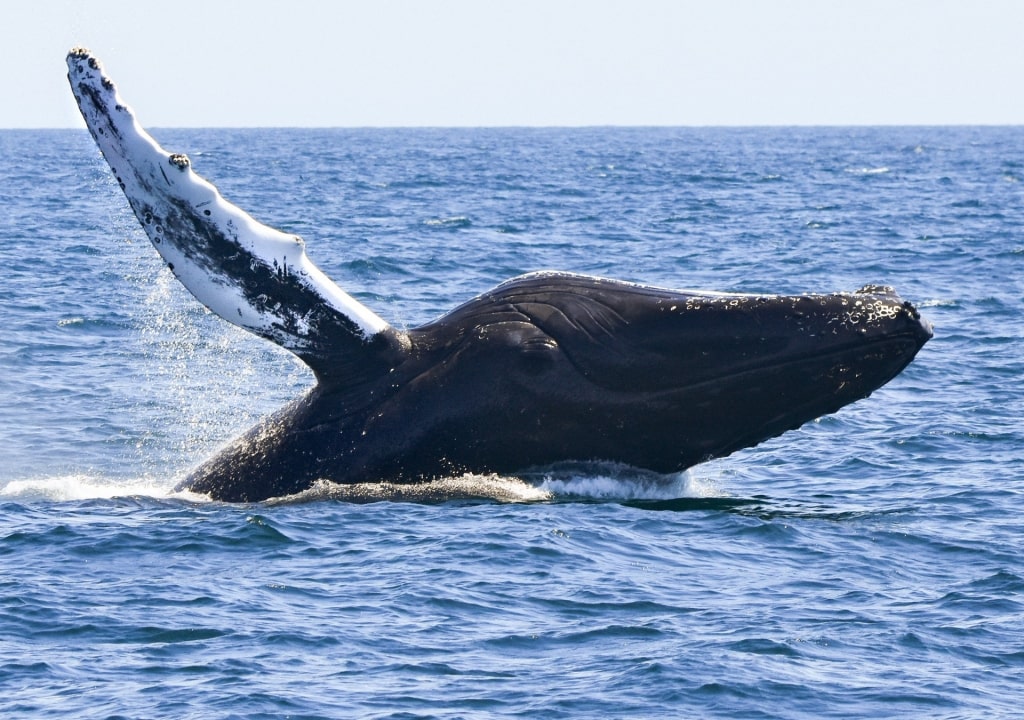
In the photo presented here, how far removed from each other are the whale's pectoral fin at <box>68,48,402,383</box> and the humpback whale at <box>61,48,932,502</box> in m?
0.02

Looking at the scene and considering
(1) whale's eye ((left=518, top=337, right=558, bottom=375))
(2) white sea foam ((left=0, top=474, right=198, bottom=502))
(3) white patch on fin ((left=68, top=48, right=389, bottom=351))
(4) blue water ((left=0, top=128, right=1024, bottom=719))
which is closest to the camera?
(4) blue water ((left=0, top=128, right=1024, bottom=719))

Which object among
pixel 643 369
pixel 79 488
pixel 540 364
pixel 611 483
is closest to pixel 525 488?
pixel 611 483

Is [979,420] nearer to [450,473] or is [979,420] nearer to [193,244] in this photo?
[450,473]

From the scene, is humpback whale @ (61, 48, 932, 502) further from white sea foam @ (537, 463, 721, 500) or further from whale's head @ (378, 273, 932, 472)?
white sea foam @ (537, 463, 721, 500)

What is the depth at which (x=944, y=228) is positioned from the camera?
61156 mm

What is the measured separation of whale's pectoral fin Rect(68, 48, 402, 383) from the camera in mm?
13914

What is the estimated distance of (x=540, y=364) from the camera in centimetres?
1531

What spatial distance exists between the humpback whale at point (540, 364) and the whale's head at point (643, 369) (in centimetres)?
1

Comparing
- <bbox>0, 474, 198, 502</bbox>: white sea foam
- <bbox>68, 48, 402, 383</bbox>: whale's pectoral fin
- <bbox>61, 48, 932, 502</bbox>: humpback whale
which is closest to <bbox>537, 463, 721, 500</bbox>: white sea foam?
<bbox>61, 48, 932, 502</bbox>: humpback whale

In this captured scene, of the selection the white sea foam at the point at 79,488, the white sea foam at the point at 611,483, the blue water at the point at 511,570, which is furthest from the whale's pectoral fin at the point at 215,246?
the white sea foam at the point at 79,488

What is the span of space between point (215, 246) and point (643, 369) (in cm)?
413

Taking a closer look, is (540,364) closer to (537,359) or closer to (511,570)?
(537,359)

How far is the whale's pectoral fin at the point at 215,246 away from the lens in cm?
1391

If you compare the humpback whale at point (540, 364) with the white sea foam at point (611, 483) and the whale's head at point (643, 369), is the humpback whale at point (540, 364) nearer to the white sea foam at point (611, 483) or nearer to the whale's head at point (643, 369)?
the whale's head at point (643, 369)
